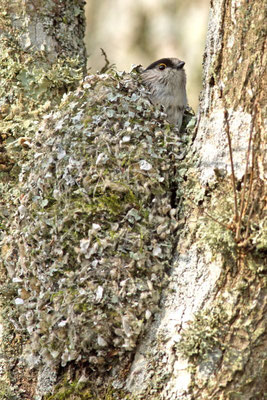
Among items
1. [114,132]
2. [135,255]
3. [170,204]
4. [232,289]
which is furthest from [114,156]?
[232,289]

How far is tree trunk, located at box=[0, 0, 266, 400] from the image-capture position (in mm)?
2662

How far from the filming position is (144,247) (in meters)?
3.06

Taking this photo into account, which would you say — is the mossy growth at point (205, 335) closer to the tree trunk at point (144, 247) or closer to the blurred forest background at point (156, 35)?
the tree trunk at point (144, 247)

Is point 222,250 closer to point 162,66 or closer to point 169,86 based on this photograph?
point 169,86

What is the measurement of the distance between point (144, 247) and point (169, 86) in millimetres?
1788

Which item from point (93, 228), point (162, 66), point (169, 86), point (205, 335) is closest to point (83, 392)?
point (205, 335)

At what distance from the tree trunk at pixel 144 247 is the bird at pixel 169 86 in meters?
0.70

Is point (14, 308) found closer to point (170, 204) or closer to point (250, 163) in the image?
point (170, 204)

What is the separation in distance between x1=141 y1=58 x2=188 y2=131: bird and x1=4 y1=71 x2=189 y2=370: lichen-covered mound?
671mm

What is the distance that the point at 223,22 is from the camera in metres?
3.06

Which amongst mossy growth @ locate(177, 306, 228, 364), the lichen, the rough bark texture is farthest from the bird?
mossy growth @ locate(177, 306, 228, 364)

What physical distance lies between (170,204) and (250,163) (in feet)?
1.95

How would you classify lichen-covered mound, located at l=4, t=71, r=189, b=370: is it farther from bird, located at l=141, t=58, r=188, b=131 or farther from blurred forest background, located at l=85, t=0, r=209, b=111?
blurred forest background, located at l=85, t=0, r=209, b=111

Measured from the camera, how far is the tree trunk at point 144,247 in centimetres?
266
